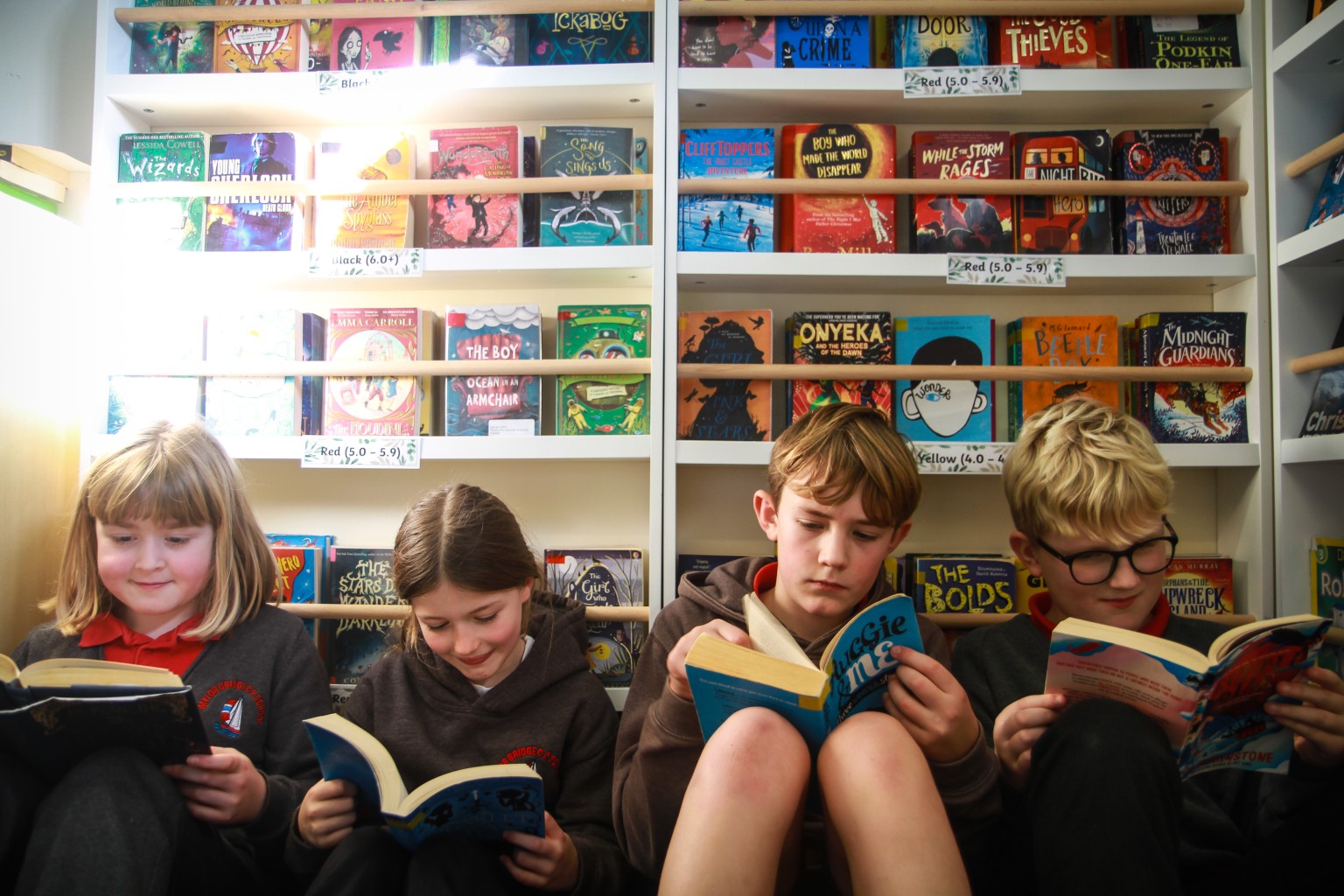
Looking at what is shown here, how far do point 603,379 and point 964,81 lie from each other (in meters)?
0.89

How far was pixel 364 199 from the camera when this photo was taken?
1.61m

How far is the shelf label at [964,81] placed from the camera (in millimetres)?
1514

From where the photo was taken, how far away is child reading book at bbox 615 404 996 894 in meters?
0.83

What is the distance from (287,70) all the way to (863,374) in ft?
4.30

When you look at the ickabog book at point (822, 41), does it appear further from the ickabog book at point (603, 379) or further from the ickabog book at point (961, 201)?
the ickabog book at point (603, 379)

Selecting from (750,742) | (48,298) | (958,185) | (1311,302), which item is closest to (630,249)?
(958,185)

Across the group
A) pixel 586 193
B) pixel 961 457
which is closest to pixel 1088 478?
pixel 961 457

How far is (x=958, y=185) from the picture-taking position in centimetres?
154

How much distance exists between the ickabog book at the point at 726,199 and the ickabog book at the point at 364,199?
0.56 metres

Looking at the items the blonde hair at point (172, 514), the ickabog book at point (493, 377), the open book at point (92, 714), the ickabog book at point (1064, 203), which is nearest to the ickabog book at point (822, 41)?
the ickabog book at point (1064, 203)

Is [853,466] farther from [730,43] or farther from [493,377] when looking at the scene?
[730,43]

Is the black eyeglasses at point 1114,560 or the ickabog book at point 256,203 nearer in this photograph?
the black eyeglasses at point 1114,560

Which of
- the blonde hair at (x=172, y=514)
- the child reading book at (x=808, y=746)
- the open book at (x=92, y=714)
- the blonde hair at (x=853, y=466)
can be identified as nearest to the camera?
the child reading book at (x=808, y=746)

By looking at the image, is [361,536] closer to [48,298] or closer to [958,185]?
[48,298]
